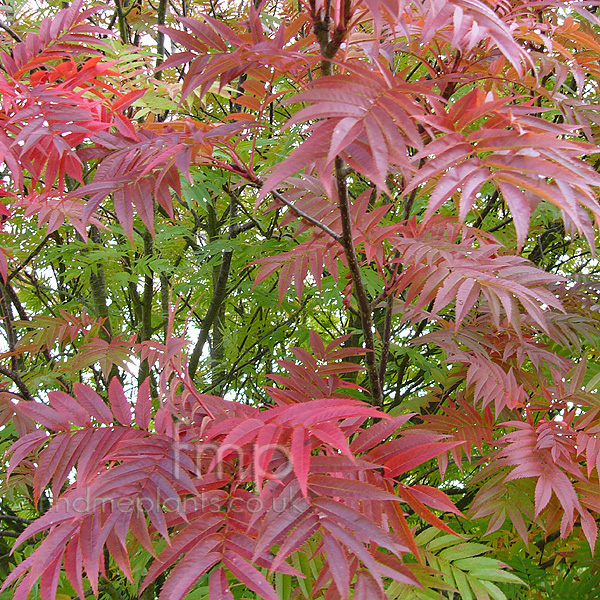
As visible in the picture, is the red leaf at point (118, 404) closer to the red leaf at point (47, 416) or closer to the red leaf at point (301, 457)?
the red leaf at point (47, 416)

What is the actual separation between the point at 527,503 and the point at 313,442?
84cm

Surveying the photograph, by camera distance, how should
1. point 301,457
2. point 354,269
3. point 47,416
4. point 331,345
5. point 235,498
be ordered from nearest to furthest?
point 301,457
point 235,498
point 47,416
point 354,269
point 331,345

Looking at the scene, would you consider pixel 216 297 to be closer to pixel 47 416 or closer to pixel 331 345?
pixel 331 345

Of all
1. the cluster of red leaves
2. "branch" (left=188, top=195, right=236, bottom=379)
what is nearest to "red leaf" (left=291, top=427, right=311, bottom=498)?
the cluster of red leaves

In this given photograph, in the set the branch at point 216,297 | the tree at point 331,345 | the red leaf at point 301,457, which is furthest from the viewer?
the branch at point 216,297

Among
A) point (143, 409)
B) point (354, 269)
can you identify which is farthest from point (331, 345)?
point (143, 409)

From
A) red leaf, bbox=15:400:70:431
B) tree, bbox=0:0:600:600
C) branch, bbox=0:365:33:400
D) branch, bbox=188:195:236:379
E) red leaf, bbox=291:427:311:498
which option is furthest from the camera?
branch, bbox=188:195:236:379

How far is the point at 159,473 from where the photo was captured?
2.50ft

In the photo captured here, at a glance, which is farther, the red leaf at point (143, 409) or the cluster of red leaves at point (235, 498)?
the red leaf at point (143, 409)

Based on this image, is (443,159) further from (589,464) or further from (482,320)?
(482,320)

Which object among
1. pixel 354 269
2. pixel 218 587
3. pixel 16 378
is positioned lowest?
pixel 218 587

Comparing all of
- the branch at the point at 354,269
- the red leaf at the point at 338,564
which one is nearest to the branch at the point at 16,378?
the branch at the point at 354,269

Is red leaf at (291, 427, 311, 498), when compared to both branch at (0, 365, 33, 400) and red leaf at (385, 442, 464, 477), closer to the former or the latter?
red leaf at (385, 442, 464, 477)

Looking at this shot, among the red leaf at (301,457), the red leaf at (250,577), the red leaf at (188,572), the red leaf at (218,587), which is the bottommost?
the red leaf at (218,587)
